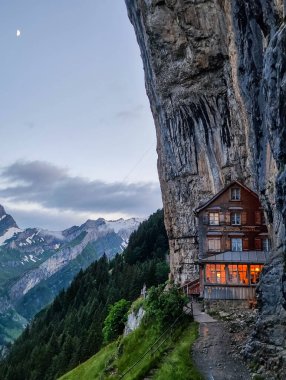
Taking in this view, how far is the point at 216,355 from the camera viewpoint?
3092 cm

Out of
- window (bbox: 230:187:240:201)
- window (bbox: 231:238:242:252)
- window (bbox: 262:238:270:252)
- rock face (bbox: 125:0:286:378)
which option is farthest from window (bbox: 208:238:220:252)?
rock face (bbox: 125:0:286:378)

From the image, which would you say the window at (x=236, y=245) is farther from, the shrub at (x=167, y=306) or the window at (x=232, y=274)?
the shrub at (x=167, y=306)

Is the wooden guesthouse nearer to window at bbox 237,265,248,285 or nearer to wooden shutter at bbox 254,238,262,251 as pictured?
wooden shutter at bbox 254,238,262,251

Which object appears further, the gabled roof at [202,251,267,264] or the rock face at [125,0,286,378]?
the gabled roof at [202,251,267,264]

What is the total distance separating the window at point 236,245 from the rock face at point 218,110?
663cm

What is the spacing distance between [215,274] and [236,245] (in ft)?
32.0

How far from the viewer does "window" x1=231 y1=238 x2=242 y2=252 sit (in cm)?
5043

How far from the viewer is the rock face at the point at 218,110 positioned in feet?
99.3

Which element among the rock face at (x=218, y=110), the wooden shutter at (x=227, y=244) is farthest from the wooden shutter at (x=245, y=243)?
the rock face at (x=218, y=110)

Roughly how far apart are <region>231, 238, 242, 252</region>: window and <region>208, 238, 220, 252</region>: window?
1.74 meters

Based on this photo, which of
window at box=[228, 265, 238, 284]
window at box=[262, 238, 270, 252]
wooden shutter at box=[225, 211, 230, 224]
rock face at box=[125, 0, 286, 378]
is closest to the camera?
rock face at box=[125, 0, 286, 378]

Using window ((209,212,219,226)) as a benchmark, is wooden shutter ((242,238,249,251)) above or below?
below

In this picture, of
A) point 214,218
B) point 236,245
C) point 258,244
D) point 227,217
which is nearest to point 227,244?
point 236,245

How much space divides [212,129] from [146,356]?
3486 cm
